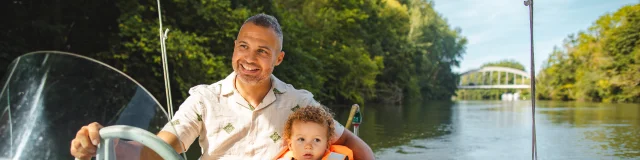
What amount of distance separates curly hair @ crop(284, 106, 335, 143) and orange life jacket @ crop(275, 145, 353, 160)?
0.07 ft

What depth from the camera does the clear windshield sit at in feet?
3.07

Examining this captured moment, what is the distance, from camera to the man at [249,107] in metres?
1.04

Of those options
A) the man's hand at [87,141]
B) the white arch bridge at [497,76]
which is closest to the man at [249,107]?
the man's hand at [87,141]

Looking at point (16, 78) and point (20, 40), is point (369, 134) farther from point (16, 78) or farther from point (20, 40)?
point (16, 78)

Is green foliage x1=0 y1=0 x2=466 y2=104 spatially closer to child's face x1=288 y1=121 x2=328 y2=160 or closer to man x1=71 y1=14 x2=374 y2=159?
man x1=71 y1=14 x2=374 y2=159

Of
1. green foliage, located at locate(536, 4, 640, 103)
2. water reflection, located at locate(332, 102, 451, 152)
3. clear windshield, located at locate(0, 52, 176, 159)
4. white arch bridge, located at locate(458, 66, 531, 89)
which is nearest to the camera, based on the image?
clear windshield, located at locate(0, 52, 176, 159)

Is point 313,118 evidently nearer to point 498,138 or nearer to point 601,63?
point 498,138

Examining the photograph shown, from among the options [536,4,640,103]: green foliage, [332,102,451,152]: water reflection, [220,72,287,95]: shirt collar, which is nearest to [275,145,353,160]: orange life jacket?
[220,72,287,95]: shirt collar

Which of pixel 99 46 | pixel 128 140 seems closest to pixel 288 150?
pixel 128 140

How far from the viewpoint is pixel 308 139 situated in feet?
3.12

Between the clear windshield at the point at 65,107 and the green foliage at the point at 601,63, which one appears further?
the green foliage at the point at 601,63

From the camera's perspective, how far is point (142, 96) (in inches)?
37.4

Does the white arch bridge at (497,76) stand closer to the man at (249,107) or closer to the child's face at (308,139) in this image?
the man at (249,107)

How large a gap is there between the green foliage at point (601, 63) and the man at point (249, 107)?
16.6m
